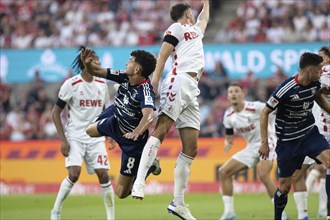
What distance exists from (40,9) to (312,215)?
1859 cm

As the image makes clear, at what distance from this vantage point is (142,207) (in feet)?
56.9

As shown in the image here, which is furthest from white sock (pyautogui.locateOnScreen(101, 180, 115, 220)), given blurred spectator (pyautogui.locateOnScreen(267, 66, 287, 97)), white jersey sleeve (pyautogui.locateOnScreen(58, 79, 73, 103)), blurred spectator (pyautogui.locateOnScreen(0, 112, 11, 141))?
blurred spectator (pyautogui.locateOnScreen(0, 112, 11, 141))

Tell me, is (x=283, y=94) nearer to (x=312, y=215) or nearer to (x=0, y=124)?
(x=312, y=215)

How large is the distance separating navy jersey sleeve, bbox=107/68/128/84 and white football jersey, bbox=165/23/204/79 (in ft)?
2.44

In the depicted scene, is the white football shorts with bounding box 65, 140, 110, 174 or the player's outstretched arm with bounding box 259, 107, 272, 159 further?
the white football shorts with bounding box 65, 140, 110, 174

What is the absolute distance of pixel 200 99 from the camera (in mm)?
25109

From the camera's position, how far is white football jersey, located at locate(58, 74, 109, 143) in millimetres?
13844

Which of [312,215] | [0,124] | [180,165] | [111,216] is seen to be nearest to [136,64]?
[180,165]

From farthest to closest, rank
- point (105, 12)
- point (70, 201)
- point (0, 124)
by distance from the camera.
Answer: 1. point (105, 12)
2. point (0, 124)
3. point (70, 201)

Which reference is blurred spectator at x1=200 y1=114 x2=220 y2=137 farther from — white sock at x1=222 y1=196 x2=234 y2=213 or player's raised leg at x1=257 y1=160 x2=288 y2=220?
white sock at x1=222 y1=196 x2=234 y2=213

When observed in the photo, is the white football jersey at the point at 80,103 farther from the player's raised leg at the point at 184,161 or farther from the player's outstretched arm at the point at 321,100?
the player's outstretched arm at the point at 321,100

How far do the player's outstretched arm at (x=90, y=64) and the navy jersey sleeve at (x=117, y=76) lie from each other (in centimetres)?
7

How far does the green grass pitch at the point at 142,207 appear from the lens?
1507 centimetres

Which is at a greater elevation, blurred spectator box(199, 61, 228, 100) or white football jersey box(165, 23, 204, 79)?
white football jersey box(165, 23, 204, 79)
